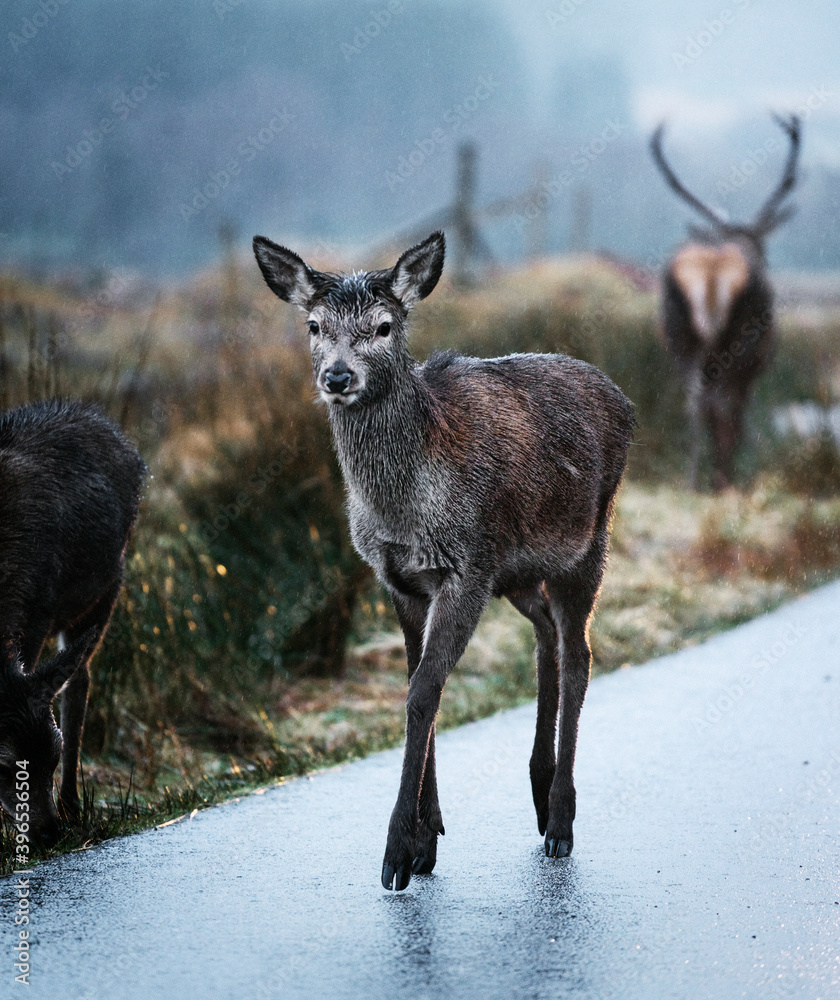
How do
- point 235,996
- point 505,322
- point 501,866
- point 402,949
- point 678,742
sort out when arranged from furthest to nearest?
point 505,322, point 678,742, point 501,866, point 402,949, point 235,996

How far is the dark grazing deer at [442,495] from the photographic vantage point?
171 inches

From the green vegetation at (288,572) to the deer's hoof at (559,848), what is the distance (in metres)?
1.55

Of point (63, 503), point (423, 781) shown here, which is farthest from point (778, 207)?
point (423, 781)

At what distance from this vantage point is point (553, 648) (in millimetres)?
5109

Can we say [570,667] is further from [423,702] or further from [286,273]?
[286,273]

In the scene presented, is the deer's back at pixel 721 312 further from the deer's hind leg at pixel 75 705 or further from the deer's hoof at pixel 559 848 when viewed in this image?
the deer's hoof at pixel 559 848

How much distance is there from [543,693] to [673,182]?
8.99m

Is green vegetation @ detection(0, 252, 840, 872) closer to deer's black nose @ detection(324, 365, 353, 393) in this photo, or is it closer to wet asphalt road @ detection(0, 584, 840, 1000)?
wet asphalt road @ detection(0, 584, 840, 1000)

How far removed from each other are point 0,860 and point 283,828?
1046 millimetres

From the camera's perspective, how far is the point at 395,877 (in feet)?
14.0

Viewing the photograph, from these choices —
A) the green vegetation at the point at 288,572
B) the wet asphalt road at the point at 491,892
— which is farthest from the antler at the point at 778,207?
the wet asphalt road at the point at 491,892

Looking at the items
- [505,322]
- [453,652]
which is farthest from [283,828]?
[505,322]

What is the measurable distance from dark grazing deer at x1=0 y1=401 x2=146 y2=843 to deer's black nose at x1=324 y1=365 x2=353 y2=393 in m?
1.38

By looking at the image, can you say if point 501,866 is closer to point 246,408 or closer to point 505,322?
point 246,408
